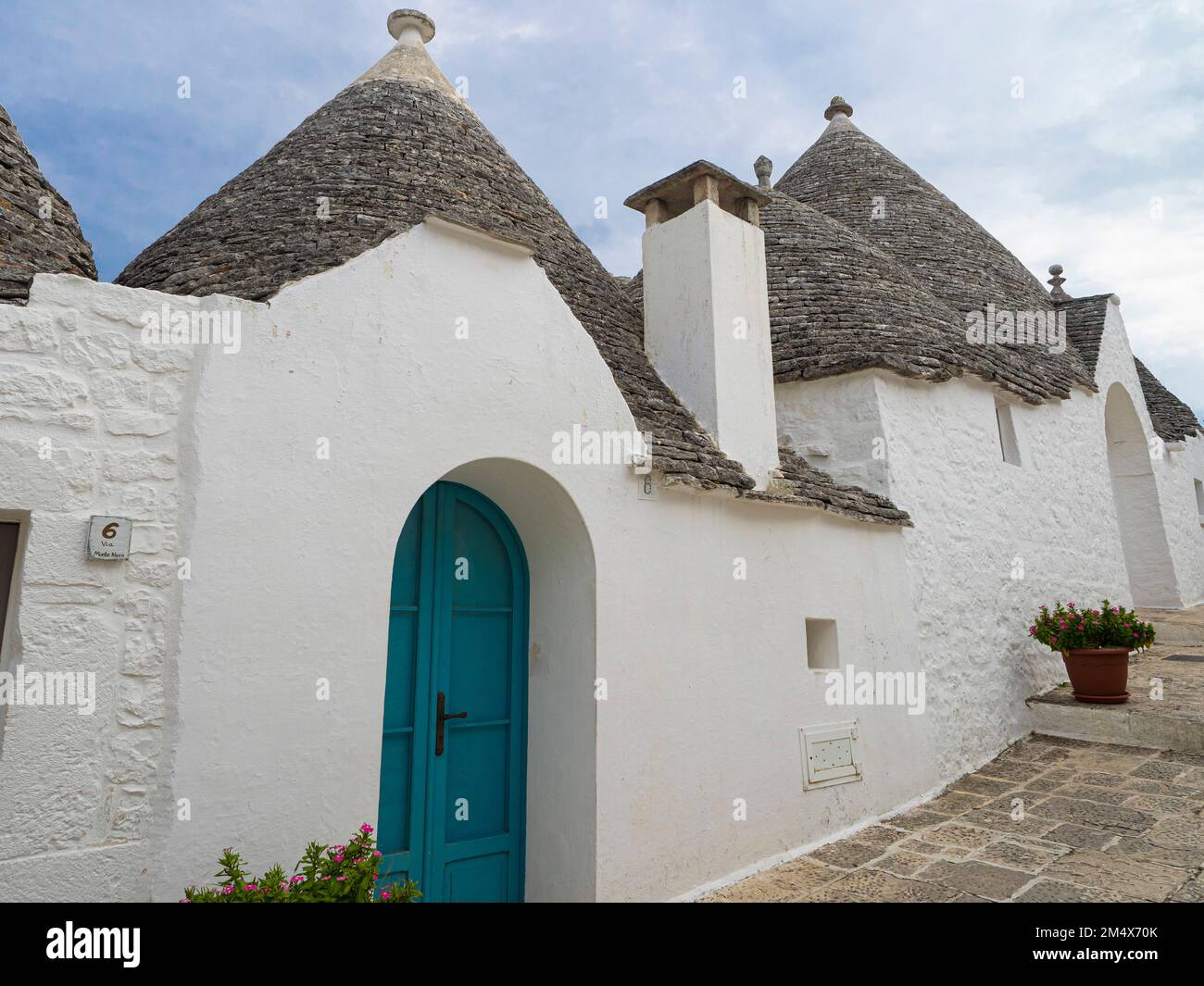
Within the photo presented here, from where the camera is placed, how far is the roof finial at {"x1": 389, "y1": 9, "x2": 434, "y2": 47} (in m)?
7.67

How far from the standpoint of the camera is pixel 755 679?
15.5ft

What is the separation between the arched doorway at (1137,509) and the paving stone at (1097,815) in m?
8.01

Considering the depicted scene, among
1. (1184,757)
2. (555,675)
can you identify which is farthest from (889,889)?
(1184,757)

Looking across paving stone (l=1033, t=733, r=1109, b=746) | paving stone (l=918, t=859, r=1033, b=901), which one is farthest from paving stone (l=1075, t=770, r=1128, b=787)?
paving stone (l=918, t=859, r=1033, b=901)

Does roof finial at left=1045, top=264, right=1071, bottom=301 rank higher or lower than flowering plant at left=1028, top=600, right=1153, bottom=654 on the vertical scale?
higher

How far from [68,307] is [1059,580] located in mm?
9047

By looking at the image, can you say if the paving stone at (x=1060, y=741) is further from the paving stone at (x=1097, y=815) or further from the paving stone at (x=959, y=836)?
the paving stone at (x=959, y=836)

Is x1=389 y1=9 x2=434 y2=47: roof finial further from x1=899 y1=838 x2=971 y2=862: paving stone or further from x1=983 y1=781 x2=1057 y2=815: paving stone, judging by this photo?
x1=983 y1=781 x2=1057 y2=815: paving stone

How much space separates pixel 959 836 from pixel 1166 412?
42.4 ft

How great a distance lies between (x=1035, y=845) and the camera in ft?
15.1

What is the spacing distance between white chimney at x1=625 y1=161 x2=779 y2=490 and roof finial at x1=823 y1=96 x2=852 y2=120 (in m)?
8.44

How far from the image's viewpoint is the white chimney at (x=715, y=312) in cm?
532
